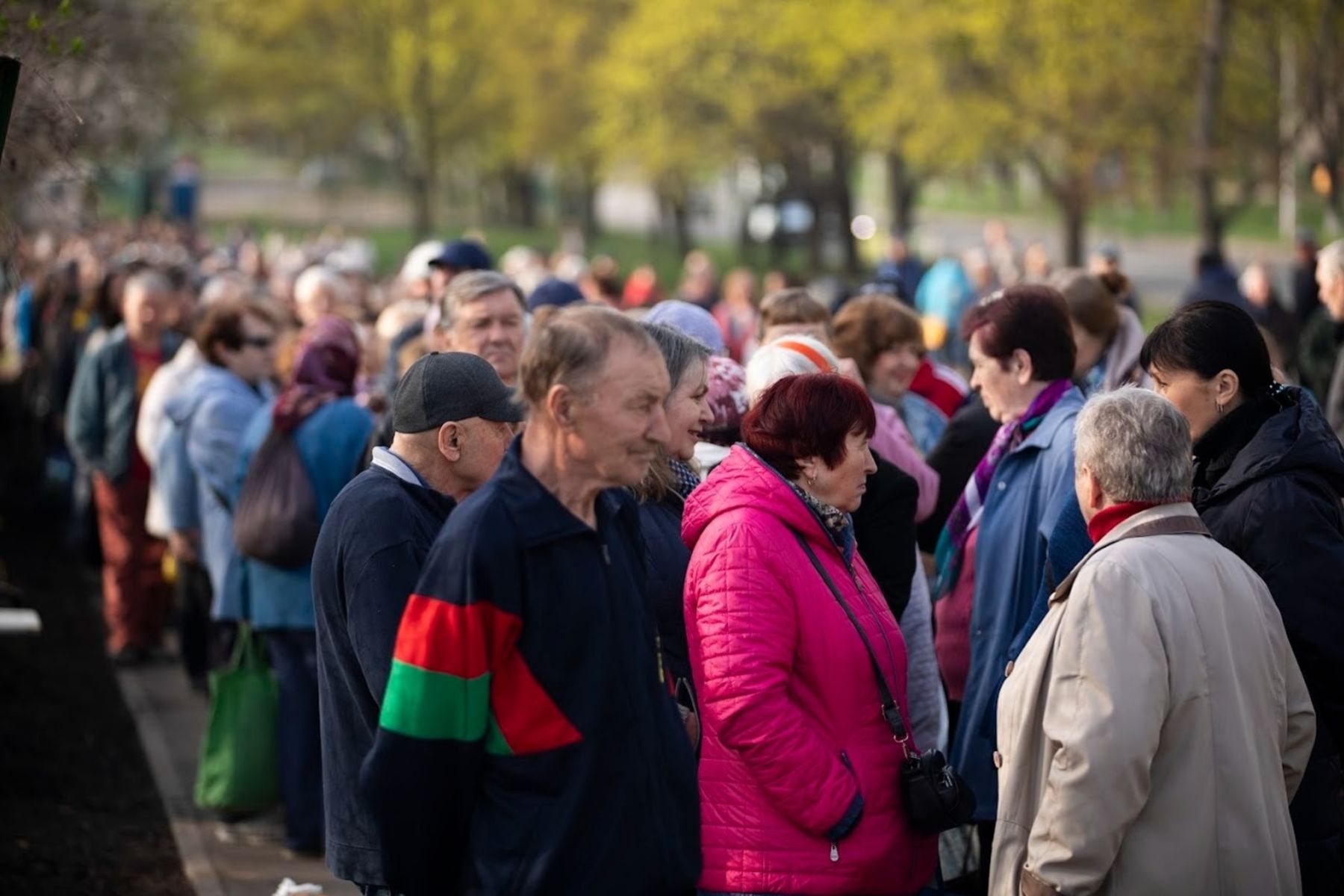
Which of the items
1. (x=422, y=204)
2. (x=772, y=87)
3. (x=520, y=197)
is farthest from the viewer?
(x=520, y=197)

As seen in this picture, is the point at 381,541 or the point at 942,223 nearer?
the point at 381,541

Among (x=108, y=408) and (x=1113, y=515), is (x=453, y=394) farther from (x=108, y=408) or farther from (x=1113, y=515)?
(x=108, y=408)

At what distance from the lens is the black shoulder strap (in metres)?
4.78

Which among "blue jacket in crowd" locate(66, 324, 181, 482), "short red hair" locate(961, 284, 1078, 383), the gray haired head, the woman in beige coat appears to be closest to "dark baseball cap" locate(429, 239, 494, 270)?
"blue jacket in crowd" locate(66, 324, 181, 482)

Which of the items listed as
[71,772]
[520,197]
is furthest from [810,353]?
[520,197]

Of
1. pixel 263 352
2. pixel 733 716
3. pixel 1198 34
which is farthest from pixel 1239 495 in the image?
pixel 1198 34

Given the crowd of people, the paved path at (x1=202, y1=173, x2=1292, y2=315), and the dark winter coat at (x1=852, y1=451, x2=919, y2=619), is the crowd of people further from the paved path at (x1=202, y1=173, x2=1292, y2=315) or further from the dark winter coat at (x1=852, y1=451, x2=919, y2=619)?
the paved path at (x1=202, y1=173, x2=1292, y2=315)

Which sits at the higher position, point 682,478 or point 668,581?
point 682,478

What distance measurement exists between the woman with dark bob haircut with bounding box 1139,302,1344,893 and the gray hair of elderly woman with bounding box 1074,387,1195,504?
2.20 ft

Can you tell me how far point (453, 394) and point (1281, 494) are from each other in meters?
2.31

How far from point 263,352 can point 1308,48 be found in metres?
20.7

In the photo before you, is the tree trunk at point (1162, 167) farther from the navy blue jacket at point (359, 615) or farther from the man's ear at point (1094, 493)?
the navy blue jacket at point (359, 615)

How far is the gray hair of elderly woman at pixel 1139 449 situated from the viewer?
462 cm

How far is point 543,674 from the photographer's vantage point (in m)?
3.94
